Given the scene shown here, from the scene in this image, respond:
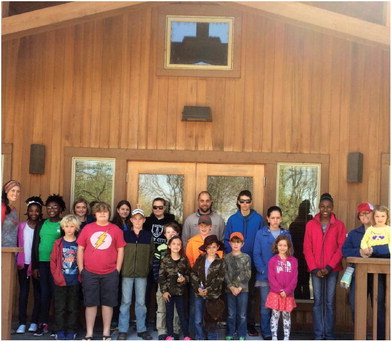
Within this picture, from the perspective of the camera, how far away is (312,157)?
29.5 feet

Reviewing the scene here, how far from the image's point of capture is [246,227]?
8422 mm

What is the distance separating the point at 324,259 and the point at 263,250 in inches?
26.7

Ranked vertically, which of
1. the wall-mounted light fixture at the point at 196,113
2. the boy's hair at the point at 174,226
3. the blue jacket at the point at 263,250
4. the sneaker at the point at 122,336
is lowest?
the sneaker at the point at 122,336

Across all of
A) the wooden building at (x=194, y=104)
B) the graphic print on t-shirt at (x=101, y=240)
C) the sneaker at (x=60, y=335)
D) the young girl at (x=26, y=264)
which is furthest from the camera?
the wooden building at (x=194, y=104)

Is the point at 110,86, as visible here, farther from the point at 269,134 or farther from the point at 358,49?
the point at 358,49

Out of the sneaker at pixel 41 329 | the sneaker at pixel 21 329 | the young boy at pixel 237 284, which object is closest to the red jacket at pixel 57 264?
the sneaker at pixel 41 329

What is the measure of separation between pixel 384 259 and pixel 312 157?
7.17ft

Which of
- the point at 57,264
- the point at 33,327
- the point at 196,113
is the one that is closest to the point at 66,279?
the point at 57,264

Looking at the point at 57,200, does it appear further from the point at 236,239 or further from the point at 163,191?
the point at 236,239

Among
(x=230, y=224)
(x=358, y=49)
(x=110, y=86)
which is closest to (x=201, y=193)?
(x=230, y=224)

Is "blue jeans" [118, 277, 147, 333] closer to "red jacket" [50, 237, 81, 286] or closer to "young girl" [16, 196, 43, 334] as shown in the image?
"red jacket" [50, 237, 81, 286]

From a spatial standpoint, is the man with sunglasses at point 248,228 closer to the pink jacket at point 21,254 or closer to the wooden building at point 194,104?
the wooden building at point 194,104

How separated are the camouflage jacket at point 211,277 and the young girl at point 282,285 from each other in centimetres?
55

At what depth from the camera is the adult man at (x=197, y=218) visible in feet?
27.8
